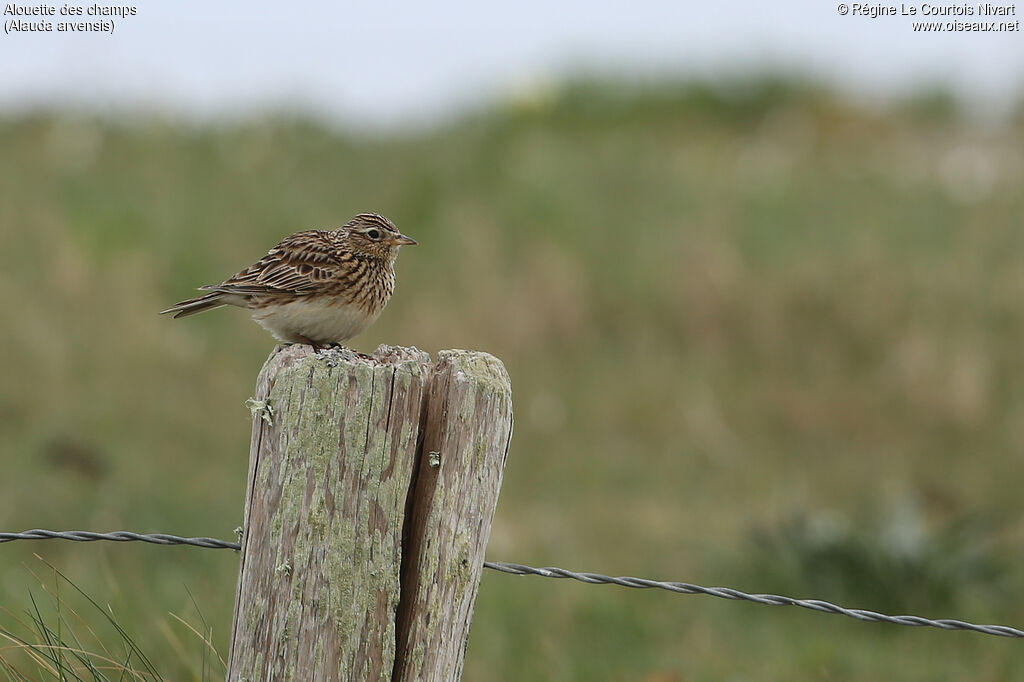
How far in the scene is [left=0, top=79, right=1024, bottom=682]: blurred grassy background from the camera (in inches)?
295

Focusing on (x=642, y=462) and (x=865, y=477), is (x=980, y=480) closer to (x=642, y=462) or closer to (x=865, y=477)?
(x=865, y=477)

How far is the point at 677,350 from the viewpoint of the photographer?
1239 centimetres

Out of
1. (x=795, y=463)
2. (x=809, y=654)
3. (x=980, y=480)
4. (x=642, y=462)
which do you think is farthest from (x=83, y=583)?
(x=980, y=480)

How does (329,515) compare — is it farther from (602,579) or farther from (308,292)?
(308,292)

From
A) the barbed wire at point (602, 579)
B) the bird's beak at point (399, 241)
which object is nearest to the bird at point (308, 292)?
the bird's beak at point (399, 241)

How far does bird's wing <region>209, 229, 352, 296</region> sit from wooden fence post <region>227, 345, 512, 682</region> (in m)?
1.42

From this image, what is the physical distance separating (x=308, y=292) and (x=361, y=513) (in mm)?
1671

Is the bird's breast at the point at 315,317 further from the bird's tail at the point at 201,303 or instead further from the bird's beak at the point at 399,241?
the bird's beak at the point at 399,241

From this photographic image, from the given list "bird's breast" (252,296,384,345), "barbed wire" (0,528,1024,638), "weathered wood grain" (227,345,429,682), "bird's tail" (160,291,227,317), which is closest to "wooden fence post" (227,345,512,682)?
"weathered wood grain" (227,345,429,682)

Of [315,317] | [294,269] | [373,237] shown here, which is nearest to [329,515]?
[315,317]

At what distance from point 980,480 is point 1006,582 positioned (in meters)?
2.88

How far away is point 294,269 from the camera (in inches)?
186

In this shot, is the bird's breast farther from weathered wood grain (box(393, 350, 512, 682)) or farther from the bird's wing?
weathered wood grain (box(393, 350, 512, 682))

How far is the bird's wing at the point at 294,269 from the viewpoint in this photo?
466cm
